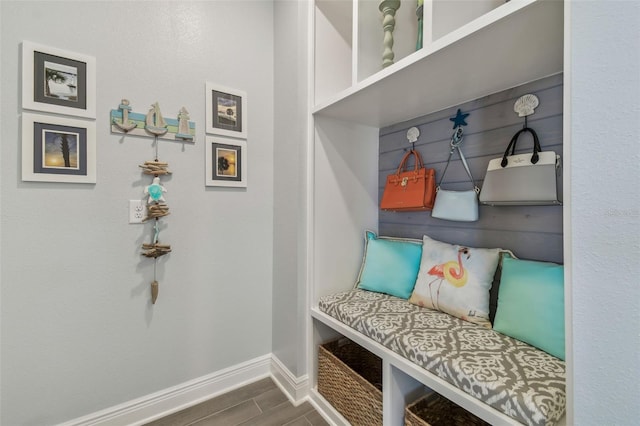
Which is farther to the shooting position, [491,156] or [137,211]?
[137,211]

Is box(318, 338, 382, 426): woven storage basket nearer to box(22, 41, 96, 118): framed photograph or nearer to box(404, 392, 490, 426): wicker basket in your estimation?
box(404, 392, 490, 426): wicker basket

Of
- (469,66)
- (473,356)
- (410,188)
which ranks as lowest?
(473,356)

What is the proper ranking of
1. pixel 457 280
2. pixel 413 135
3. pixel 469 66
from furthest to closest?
pixel 413 135 → pixel 457 280 → pixel 469 66

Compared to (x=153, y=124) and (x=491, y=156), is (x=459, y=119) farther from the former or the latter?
(x=153, y=124)

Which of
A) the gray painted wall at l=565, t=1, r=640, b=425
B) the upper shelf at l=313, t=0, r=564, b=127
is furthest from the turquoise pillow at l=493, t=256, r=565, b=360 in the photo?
the upper shelf at l=313, t=0, r=564, b=127

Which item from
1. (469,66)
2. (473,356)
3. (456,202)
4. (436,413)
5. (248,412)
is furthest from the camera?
(248,412)

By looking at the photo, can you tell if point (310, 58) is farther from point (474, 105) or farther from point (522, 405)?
point (522, 405)

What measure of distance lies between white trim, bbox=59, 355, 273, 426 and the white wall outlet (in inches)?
37.6

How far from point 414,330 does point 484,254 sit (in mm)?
477

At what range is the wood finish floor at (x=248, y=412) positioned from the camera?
1432 millimetres

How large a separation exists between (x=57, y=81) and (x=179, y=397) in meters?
1.72

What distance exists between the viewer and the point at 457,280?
1248mm

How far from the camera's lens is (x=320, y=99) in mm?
1580

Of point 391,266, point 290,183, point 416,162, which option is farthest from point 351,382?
point 416,162
